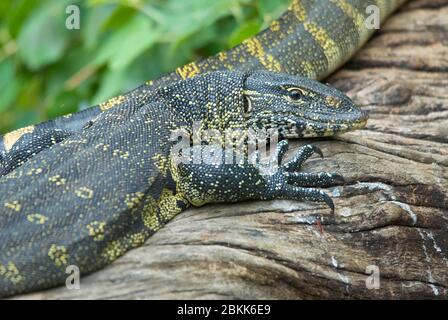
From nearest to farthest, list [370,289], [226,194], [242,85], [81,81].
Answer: [370,289] → [226,194] → [242,85] → [81,81]

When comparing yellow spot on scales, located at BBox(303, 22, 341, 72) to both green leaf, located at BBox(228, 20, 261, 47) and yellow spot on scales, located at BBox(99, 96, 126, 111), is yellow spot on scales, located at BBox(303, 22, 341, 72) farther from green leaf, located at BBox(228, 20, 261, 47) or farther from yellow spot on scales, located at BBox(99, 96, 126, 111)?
yellow spot on scales, located at BBox(99, 96, 126, 111)

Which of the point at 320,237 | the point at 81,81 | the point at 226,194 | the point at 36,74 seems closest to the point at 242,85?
the point at 226,194

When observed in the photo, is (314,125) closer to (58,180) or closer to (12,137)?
(58,180)

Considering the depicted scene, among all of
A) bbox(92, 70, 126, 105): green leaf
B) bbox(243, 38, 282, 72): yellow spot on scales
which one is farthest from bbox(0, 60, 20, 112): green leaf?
bbox(243, 38, 282, 72): yellow spot on scales

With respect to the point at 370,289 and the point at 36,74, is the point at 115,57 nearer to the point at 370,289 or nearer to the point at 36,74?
the point at 36,74

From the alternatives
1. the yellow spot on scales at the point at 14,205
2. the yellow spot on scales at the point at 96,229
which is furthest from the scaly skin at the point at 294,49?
the yellow spot on scales at the point at 96,229

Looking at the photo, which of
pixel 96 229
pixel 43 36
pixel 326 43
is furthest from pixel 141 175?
pixel 43 36

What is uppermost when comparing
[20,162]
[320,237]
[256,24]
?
[256,24]
